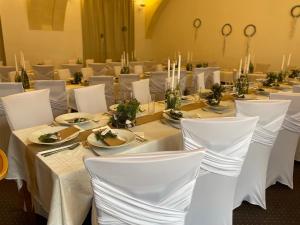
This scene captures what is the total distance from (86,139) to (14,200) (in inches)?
51.4

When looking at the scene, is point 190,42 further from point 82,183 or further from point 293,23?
point 82,183

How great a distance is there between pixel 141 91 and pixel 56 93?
A: 52.2 inches

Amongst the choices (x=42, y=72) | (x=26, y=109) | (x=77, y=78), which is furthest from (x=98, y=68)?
(x=26, y=109)

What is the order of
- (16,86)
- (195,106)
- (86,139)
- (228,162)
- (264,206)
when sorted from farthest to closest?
(16,86), (195,106), (264,206), (86,139), (228,162)

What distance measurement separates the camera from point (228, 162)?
5.24 feet

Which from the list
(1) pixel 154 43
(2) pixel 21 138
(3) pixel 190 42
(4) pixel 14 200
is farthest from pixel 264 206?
(1) pixel 154 43

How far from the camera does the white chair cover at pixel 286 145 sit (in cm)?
235

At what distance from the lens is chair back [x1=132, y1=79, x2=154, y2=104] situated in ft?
10.9

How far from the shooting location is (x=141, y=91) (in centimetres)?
342

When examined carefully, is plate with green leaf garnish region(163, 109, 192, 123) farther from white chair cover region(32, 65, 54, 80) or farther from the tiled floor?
white chair cover region(32, 65, 54, 80)

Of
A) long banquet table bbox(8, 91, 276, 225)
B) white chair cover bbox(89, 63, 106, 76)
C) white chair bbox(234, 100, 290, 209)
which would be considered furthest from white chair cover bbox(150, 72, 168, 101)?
white chair bbox(234, 100, 290, 209)

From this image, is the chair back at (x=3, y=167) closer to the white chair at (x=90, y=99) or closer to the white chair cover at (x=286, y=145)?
the white chair at (x=90, y=99)

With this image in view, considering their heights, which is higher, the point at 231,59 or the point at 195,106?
the point at 231,59

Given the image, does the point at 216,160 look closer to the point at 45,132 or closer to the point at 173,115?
the point at 173,115
